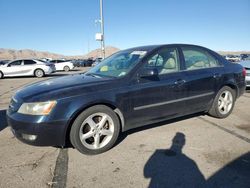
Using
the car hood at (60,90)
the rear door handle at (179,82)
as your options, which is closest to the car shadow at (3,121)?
the car hood at (60,90)

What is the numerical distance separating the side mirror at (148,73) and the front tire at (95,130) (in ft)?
2.59

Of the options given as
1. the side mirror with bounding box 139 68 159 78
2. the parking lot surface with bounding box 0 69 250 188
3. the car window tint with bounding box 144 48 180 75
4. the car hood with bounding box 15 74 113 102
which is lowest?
the parking lot surface with bounding box 0 69 250 188

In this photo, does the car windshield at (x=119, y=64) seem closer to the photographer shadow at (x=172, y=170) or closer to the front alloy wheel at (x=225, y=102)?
the photographer shadow at (x=172, y=170)

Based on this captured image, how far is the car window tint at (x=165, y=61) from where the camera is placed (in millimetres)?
4434

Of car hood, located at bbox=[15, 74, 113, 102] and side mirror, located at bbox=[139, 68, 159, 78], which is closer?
car hood, located at bbox=[15, 74, 113, 102]

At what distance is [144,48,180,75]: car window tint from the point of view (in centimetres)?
443

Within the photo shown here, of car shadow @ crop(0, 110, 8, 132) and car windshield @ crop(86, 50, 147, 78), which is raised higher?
car windshield @ crop(86, 50, 147, 78)

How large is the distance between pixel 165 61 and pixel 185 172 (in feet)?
6.95

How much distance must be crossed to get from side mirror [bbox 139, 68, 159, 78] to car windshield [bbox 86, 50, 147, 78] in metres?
0.21

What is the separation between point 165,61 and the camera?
4602 millimetres

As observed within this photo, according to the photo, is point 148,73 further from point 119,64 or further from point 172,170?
point 172,170

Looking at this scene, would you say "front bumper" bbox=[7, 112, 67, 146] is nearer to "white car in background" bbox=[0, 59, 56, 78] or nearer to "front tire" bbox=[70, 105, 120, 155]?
"front tire" bbox=[70, 105, 120, 155]

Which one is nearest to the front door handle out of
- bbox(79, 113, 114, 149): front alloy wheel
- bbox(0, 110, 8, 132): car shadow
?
bbox(79, 113, 114, 149): front alloy wheel

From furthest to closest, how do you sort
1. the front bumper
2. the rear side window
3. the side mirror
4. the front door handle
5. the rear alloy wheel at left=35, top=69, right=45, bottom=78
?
1. the rear alloy wheel at left=35, top=69, right=45, bottom=78
2. the front door handle
3. the rear side window
4. the side mirror
5. the front bumper
